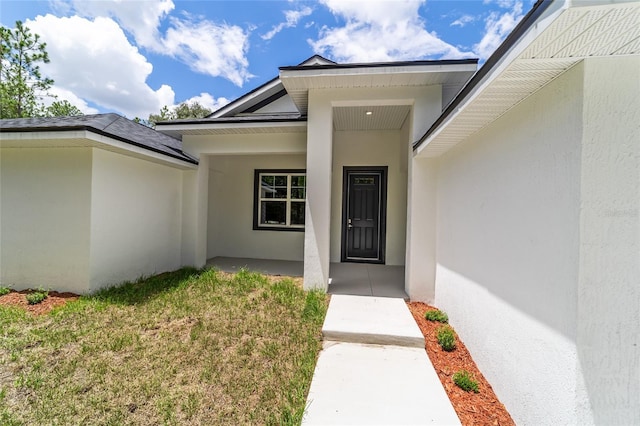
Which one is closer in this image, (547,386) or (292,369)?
(547,386)

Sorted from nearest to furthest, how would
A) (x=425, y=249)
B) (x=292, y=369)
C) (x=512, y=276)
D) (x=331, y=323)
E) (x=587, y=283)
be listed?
(x=587, y=283), (x=512, y=276), (x=292, y=369), (x=331, y=323), (x=425, y=249)

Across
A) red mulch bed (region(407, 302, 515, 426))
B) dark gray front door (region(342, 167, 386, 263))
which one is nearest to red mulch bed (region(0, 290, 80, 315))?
red mulch bed (region(407, 302, 515, 426))

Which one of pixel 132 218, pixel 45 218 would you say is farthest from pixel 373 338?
pixel 45 218

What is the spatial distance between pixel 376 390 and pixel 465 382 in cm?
92

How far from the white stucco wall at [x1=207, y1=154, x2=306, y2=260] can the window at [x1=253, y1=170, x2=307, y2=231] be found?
166 mm

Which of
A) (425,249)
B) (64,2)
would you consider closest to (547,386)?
(425,249)

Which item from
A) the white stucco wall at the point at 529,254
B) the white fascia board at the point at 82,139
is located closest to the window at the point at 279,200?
the white fascia board at the point at 82,139

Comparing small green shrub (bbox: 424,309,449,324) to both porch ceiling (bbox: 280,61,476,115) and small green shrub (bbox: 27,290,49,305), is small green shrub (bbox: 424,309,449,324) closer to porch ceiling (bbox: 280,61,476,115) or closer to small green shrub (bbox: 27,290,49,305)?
porch ceiling (bbox: 280,61,476,115)

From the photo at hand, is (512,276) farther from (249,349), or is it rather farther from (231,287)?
(231,287)

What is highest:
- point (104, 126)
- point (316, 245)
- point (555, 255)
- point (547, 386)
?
point (104, 126)

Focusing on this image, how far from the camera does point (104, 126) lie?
453cm

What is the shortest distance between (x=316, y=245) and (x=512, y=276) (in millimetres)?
3060

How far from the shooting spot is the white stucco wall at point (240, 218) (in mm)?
7355

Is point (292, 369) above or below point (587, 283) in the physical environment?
below
